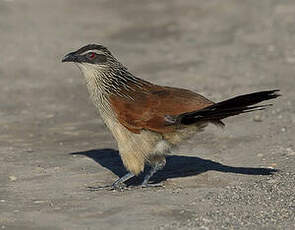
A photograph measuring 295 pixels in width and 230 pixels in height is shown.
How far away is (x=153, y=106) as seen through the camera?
26.2ft

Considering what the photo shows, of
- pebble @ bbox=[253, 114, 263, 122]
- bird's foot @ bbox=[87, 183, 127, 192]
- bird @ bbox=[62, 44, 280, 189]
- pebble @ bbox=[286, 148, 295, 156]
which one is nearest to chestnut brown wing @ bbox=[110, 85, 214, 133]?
bird @ bbox=[62, 44, 280, 189]

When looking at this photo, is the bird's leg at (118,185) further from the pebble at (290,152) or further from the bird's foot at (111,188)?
the pebble at (290,152)

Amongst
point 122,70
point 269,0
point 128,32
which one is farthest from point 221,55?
point 122,70

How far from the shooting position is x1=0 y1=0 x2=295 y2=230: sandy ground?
7.34 m

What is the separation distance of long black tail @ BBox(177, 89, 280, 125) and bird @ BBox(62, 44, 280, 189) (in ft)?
0.03

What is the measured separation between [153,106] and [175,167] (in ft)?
4.30

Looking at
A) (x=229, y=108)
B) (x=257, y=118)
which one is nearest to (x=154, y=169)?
(x=229, y=108)

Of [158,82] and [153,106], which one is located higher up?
[153,106]

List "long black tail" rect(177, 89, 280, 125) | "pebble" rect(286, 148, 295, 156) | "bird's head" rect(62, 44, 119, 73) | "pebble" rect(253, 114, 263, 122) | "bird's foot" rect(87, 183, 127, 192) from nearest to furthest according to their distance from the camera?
"long black tail" rect(177, 89, 280, 125) < "bird's foot" rect(87, 183, 127, 192) < "bird's head" rect(62, 44, 119, 73) < "pebble" rect(286, 148, 295, 156) < "pebble" rect(253, 114, 263, 122)

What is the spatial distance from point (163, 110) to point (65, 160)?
6.17ft

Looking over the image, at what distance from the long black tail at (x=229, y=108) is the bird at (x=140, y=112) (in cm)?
1

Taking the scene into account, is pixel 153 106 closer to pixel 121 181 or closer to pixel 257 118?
pixel 121 181

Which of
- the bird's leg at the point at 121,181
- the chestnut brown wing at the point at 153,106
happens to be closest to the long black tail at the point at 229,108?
the chestnut brown wing at the point at 153,106

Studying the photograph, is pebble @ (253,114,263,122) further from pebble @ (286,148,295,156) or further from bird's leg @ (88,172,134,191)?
bird's leg @ (88,172,134,191)
